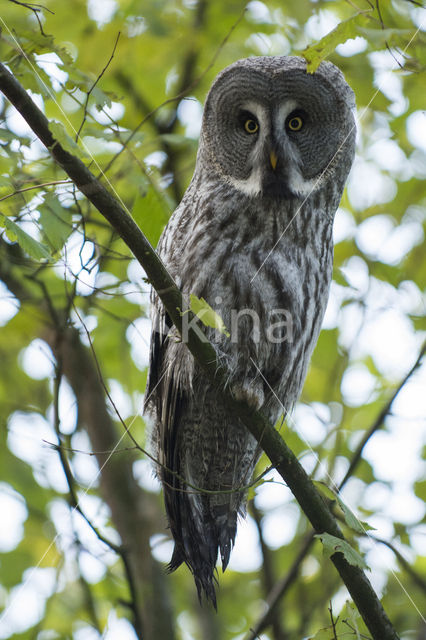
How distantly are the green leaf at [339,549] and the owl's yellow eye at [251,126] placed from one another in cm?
183

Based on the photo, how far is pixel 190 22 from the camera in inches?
188

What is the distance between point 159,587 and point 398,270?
221 centimetres

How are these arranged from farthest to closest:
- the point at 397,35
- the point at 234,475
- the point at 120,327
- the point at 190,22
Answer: the point at 190,22 → the point at 120,327 → the point at 234,475 → the point at 397,35

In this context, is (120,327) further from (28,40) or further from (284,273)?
(28,40)

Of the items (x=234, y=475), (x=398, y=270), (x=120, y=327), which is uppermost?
(x=120, y=327)

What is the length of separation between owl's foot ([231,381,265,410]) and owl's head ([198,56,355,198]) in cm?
91

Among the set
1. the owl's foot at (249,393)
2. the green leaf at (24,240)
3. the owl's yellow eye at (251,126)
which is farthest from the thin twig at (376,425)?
the green leaf at (24,240)

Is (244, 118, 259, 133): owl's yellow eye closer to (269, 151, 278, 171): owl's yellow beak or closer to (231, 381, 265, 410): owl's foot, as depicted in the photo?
(269, 151, 278, 171): owl's yellow beak

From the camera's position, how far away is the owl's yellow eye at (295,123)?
10.7 feet

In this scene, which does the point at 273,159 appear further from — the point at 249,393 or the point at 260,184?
the point at 249,393

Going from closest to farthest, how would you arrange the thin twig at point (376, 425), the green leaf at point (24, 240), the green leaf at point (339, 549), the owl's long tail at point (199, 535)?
the green leaf at point (24, 240), the green leaf at point (339, 549), the owl's long tail at point (199, 535), the thin twig at point (376, 425)

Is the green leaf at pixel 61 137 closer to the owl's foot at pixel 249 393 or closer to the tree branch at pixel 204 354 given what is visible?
the tree branch at pixel 204 354

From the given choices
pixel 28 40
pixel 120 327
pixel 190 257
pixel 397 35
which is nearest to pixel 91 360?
pixel 120 327

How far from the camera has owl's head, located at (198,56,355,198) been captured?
3.19 metres
